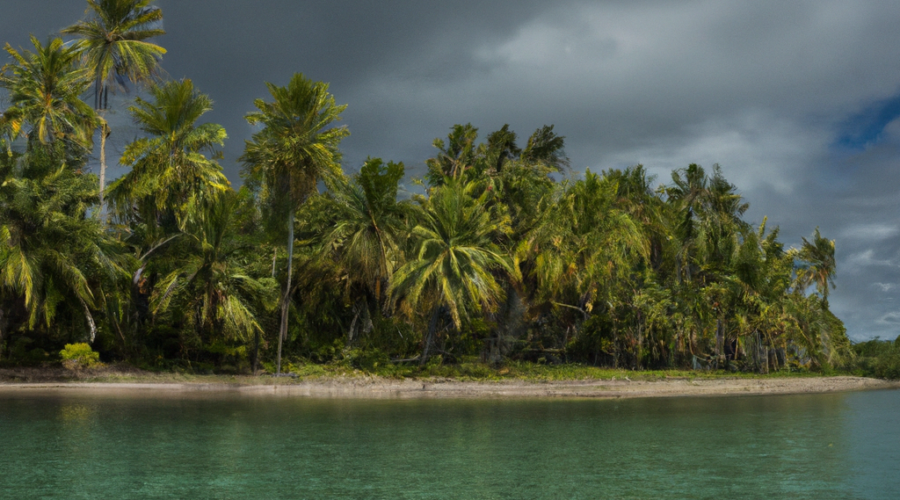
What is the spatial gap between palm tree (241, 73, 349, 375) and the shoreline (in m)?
2.64

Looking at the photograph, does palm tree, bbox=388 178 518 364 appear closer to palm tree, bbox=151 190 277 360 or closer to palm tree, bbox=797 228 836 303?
palm tree, bbox=151 190 277 360

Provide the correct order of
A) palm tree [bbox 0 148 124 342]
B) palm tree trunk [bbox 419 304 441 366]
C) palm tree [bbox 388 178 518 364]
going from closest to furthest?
palm tree [bbox 0 148 124 342]
palm tree [bbox 388 178 518 364]
palm tree trunk [bbox 419 304 441 366]

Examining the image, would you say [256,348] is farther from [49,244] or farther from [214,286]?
[49,244]

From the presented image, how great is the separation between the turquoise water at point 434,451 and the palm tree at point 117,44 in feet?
53.5

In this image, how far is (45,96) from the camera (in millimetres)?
23453

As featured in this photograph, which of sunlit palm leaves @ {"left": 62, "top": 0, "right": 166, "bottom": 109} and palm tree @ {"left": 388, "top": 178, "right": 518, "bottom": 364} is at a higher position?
sunlit palm leaves @ {"left": 62, "top": 0, "right": 166, "bottom": 109}

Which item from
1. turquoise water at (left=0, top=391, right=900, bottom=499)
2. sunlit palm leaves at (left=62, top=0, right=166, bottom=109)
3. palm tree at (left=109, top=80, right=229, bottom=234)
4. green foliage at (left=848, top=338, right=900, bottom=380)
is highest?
sunlit palm leaves at (left=62, top=0, right=166, bottom=109)

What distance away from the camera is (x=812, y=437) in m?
11.6

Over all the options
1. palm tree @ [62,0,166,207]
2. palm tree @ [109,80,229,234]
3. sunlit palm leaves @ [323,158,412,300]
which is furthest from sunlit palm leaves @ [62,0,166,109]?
sunlit palm leaves @ [323,158,412,300]

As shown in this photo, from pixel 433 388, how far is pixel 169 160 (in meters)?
12.2

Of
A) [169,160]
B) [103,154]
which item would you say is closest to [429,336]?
[169,160]

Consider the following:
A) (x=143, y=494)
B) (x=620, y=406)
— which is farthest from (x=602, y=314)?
(x=143, y=494)

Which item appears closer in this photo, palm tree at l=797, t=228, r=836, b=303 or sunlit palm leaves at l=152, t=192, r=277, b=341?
sunlit palm leaves at l=152, t=192, r=277, b=341

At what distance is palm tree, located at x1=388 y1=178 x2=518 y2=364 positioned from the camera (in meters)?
23.0
